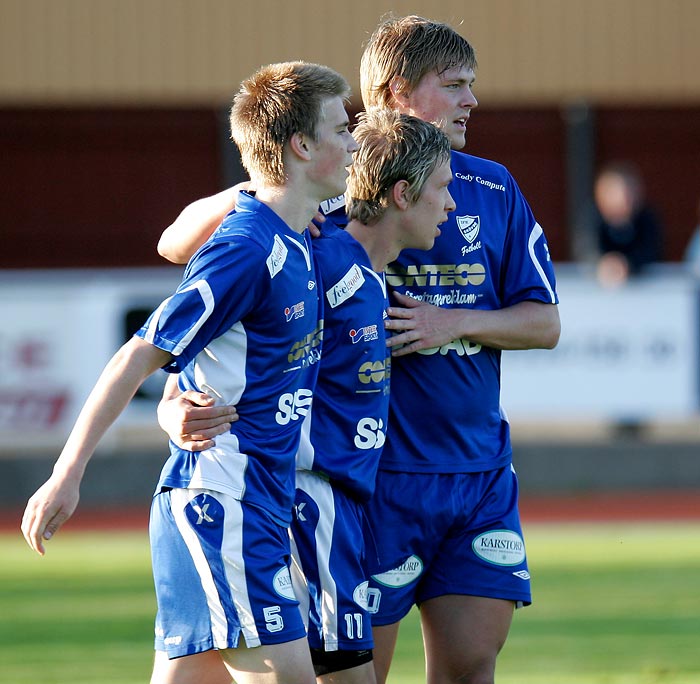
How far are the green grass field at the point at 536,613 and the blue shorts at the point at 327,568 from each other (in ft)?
7.16

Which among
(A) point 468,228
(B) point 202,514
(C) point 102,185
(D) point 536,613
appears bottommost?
(D) point 536,613

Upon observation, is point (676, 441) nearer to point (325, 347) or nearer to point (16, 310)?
point (16, 310)

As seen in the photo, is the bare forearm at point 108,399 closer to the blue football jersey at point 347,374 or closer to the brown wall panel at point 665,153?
the blue football jersey at point 347,374

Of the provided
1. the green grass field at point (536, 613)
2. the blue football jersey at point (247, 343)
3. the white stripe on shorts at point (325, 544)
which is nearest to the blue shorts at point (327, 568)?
the white stripe on shorts at point (325, 544)

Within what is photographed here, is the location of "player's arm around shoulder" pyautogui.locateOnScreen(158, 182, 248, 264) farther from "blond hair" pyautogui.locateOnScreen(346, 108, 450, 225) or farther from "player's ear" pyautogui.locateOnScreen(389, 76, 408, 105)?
"player's ear" pyautogui.locateOnScreen(389, 76, 408, 105)

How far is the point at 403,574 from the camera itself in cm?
419

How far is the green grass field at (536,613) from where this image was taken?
617cm

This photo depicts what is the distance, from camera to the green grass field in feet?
20.2

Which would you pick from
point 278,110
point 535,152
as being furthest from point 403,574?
point 535,152

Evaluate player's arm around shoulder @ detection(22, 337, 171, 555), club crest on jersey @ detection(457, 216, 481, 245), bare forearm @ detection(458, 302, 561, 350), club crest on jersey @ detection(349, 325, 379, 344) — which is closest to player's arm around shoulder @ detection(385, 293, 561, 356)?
bare forearm @ detection(458, 302, 561, 350)

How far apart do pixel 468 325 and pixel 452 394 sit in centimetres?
22

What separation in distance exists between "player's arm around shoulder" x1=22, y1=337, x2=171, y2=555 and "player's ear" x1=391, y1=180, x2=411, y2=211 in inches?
35.5

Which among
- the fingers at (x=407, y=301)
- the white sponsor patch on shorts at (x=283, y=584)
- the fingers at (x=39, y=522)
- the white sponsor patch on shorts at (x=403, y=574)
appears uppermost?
the fingers at (x=407, y=301)

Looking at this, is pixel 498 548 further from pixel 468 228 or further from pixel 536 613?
pixel 536 613
